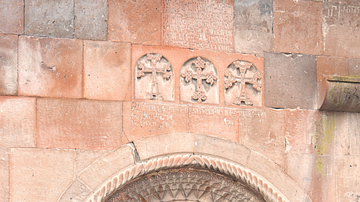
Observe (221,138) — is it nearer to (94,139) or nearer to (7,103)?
(94,139)

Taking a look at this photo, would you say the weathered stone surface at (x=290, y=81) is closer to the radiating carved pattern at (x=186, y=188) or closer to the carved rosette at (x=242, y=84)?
the carved rosette at (x=242, y=84)

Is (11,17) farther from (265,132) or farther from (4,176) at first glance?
(265,132)

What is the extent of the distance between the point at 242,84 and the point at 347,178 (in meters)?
1.52

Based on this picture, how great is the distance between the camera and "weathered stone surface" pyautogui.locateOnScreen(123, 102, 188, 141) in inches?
201

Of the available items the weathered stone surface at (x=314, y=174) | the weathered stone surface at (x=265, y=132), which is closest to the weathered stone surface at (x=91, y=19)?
the weathered stone surface at (x=265, y=132)

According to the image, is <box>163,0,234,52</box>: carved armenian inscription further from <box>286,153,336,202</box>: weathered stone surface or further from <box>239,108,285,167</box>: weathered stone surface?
<box>286,153,336,202</box>: weathered stone surface

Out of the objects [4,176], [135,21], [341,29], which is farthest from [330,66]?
[4,176]

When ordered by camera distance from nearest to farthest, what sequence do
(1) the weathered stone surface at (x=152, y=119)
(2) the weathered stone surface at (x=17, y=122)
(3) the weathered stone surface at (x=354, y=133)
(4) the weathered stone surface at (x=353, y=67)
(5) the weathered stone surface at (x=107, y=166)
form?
(2) the weathered stone surface at (x=17, y=122) → (5) the weathered stone surface at (x=107, y=166) → (1) the weathered stone surface at (x=152, y=119) → (3) the weathered stone surface at (x=354, y=133) → (4) the weathered stone surface at (x=353, y=67)

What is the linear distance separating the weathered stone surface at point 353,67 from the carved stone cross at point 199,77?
1.56 meters

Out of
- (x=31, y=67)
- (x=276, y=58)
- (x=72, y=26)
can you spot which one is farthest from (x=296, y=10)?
(x=31, y=67)

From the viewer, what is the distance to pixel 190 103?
5.31 meters

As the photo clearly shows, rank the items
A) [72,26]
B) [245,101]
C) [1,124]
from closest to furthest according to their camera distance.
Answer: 1. [1,124]
2. [72,26]
3. [245,101]

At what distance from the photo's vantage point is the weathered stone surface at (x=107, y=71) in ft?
16.6

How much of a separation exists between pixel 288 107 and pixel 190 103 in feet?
3.54
